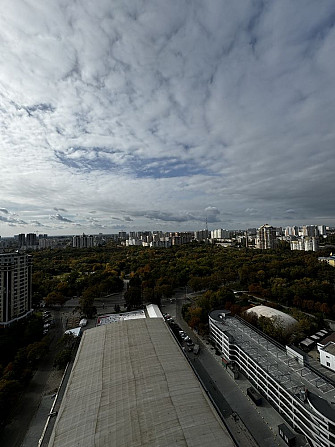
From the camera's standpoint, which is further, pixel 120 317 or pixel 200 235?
pixel 200 235

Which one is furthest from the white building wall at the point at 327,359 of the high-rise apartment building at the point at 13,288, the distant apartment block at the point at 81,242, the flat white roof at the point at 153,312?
the distant apartment block at the point at 81,242

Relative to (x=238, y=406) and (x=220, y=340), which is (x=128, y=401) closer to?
(x=238, y=406)

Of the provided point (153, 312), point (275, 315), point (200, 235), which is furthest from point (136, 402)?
point (200, 235)

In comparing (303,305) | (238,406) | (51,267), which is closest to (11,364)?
(238,406)

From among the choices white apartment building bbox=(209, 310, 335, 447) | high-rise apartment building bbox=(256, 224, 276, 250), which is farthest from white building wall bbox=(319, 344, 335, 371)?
high-rise apartment building bbox=(256, 224, 276, 250)

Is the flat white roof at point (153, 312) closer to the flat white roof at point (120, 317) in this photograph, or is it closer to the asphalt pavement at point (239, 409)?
the flat white roof at point (120, 317)

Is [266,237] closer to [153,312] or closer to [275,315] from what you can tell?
[275,315]
